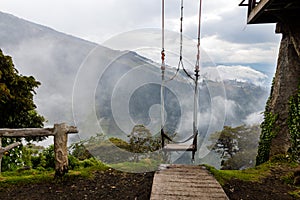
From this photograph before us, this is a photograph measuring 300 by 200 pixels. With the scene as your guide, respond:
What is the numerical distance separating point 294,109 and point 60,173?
14.5 feet

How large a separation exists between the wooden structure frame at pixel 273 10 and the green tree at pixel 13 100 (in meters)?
4.27

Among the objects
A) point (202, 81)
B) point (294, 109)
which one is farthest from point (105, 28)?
point (294, 109)

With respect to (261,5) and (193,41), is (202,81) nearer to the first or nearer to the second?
(193,41)

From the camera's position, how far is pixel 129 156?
6.30m

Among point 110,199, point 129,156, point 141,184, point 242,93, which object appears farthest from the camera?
point 242,93

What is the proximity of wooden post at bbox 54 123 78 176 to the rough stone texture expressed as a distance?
4136 mm

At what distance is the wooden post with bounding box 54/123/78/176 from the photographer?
3.56m

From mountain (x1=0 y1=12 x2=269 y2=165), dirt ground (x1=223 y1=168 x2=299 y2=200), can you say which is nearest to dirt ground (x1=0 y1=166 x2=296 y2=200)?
dirt ground (x1=223 y1=168 x2=299 y2=200)

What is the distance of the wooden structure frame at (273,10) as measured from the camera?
387 centimetres

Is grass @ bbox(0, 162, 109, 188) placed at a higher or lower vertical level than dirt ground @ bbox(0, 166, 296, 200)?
higher

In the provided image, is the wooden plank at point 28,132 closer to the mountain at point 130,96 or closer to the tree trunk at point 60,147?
the tree trunk at point 60,147

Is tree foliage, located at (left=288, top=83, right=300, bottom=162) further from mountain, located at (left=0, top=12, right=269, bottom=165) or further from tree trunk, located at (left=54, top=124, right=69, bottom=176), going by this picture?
tree trunk, located at (left=54, top=124, right=69, bottom=176)

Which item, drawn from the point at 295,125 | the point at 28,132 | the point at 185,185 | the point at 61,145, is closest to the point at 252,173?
the point at 295,125

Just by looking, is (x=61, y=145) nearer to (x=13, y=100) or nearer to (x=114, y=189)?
(x=114, y=189)
